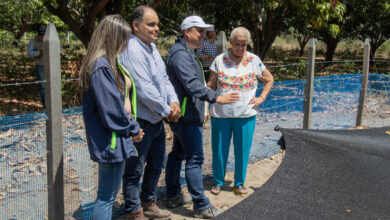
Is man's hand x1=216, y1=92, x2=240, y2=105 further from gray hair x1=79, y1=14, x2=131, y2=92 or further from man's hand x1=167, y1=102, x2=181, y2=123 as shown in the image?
gray hair x1=79, y1=14, x2=131, y2=92

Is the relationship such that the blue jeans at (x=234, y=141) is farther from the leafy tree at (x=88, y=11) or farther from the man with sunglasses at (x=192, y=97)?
the leafy tree at (x=88, y=11)

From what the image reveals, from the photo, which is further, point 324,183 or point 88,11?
point 88,11

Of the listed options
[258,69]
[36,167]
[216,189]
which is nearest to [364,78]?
[258,69]

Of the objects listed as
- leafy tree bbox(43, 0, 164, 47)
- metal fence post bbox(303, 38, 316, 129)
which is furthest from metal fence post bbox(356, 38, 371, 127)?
leafy tree bbox(43, 0, 164, 47)

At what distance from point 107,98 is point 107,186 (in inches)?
24.4

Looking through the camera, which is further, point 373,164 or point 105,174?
point 373,164

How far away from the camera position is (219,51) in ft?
15.5

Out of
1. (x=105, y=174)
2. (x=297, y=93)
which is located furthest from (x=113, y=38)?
(x=297, y=93)

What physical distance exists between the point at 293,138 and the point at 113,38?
1.74 metres

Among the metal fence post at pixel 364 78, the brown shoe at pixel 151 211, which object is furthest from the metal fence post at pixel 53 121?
the metal fence post at pixel 364 78

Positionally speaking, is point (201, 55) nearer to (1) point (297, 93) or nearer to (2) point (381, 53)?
(1) point (297, 93)

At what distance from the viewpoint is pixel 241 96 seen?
3988 millimetres

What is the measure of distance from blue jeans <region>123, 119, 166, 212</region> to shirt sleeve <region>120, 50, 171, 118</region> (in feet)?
0.70

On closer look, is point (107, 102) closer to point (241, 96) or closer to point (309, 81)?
point (241, 96)
